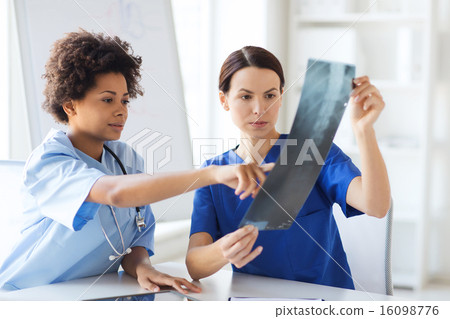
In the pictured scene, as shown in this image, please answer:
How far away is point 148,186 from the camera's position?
63 centimetres

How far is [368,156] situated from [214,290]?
1.00ft

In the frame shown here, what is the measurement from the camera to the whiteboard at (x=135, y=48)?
38.6 inches

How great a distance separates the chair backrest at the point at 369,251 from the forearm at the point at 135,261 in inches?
15.6

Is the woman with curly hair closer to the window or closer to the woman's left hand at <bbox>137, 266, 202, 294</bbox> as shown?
the woman's left hand at <bbox>137, 266, 202, 294</bbox>

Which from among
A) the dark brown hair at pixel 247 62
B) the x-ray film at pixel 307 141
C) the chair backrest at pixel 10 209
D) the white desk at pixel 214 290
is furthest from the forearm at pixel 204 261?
the chair backrest at pixel 10 209

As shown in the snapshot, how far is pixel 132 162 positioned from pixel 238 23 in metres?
0.86

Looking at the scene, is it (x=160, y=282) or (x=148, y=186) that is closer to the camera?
(x=148, y=186)

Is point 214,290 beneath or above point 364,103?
beneath

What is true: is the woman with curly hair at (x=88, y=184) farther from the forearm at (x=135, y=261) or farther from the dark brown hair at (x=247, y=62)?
the dark brown hair at (x=247, y=62)

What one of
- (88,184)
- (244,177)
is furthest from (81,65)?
(244,177)

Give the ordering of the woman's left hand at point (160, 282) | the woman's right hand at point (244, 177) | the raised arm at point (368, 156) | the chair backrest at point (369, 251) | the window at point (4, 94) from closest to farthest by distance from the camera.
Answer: the woman's right hand at point (244, 177)
the raised arm at point (368, 156)
the woman's left hand at point (160, 282)
the chair backrest at point (369, 251)
the window at point (4, 94)

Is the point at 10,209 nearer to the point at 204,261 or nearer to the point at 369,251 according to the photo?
the point at 204,261
